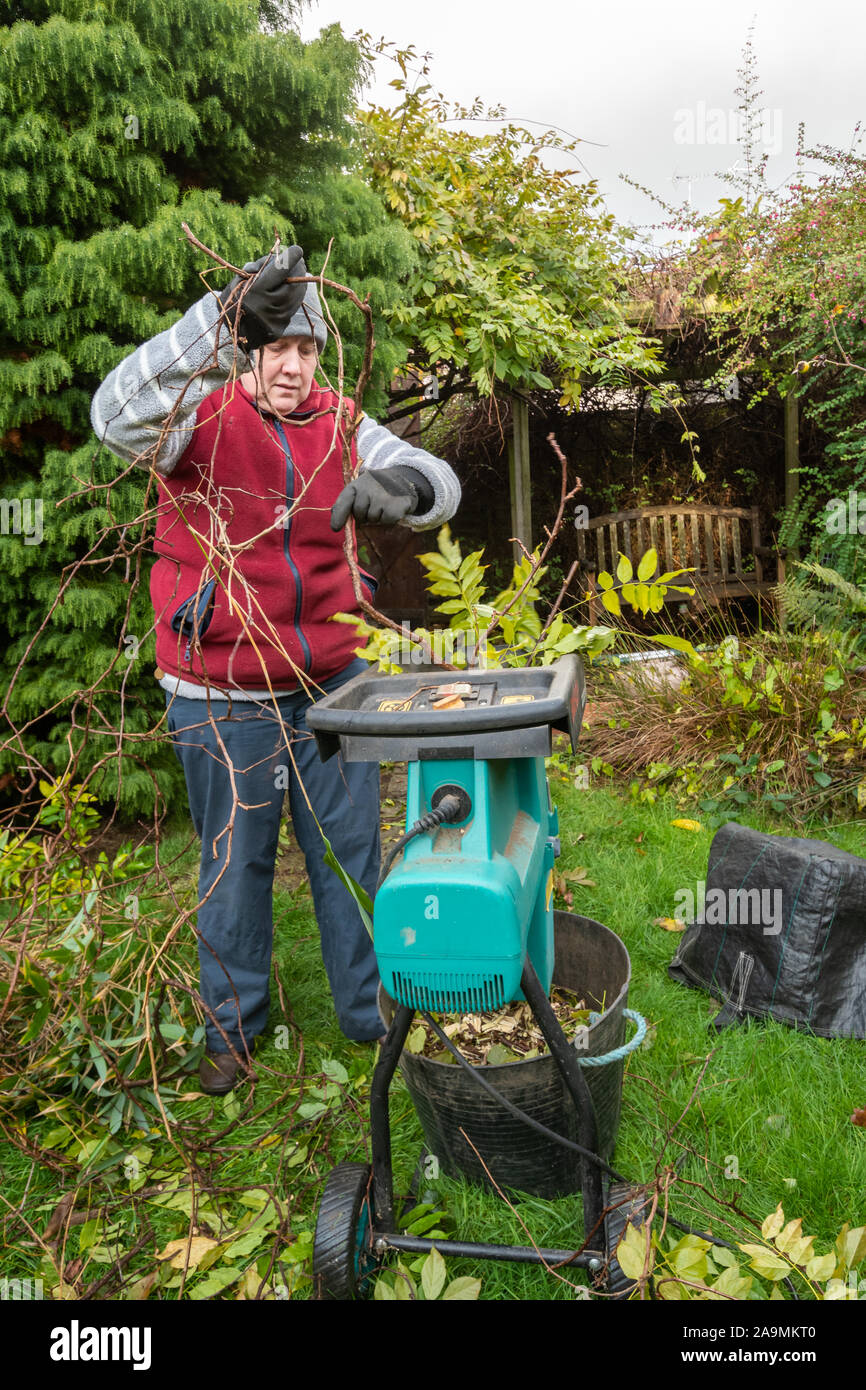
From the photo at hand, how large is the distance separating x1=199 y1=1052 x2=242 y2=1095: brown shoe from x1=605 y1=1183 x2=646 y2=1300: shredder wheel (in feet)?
3.74

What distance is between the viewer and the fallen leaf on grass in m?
2.98

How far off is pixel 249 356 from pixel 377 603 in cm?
477

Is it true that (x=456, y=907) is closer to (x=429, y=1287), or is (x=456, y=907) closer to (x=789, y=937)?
(x=429, y=1287)

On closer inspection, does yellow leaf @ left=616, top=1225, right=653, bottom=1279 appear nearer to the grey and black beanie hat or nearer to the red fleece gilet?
the red fleece gilet

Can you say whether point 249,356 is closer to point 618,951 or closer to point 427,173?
point 618,951

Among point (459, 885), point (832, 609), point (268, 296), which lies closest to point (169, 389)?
point (268, 296)

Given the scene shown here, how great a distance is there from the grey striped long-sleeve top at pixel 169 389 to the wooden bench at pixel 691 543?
5.13 m

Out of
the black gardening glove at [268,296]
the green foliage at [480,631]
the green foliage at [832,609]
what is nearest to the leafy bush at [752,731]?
the green foliage at [832,609]

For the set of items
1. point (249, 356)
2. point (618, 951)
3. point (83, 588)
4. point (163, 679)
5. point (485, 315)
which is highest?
point (485, 315)

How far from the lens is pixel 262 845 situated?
228 cm

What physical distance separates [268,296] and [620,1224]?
1881mm

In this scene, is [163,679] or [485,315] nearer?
[163,679]

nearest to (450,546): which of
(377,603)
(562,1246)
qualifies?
(562,1246)
